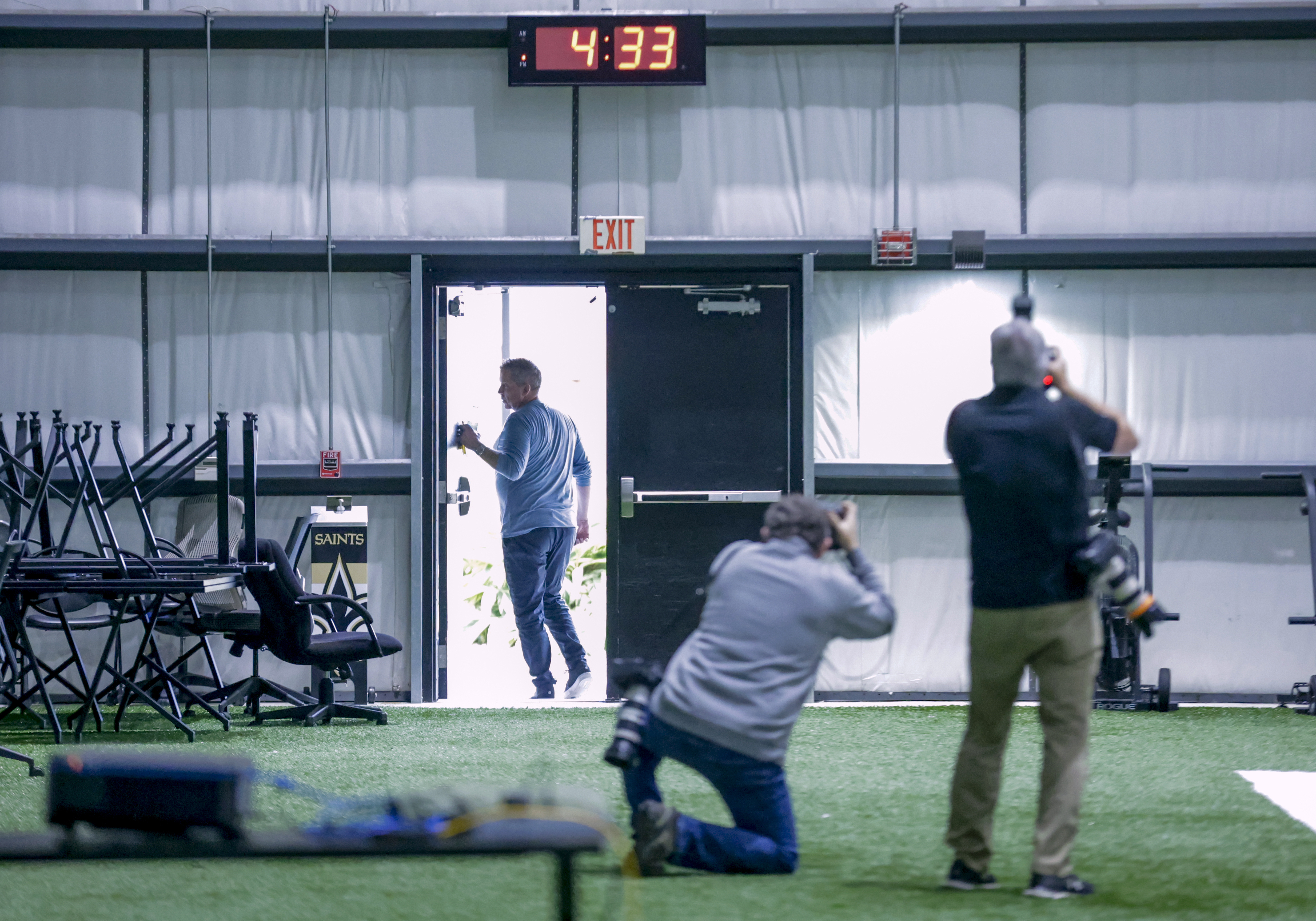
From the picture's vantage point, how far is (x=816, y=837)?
411 centimetres

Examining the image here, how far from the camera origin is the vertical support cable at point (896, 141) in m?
7.59

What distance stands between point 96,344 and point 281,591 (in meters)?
2.36

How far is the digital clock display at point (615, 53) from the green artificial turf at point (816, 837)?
3442 mm

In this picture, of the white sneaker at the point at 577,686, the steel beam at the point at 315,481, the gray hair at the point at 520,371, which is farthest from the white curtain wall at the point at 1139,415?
the steel beam at the point at 315,481

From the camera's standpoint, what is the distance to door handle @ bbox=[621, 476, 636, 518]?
300 inches

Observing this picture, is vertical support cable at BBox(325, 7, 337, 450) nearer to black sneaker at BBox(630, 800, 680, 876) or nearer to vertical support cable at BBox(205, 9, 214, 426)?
vertical support cable at BBox(205, 9, 214, 426)

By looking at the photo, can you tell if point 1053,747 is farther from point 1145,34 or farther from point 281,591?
point 1145,34

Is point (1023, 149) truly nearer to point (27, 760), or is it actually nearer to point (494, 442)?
point (494, 442)

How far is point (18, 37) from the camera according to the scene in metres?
7.61

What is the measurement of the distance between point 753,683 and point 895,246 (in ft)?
15.4

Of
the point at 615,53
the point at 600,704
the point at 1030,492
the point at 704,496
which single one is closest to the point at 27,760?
the point at 600,704

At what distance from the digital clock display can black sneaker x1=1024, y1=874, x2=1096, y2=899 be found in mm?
5202

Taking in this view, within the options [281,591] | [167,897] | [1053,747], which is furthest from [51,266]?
[1053,747]

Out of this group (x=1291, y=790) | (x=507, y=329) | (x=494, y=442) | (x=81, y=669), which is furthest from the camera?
(x=494, y=442)
